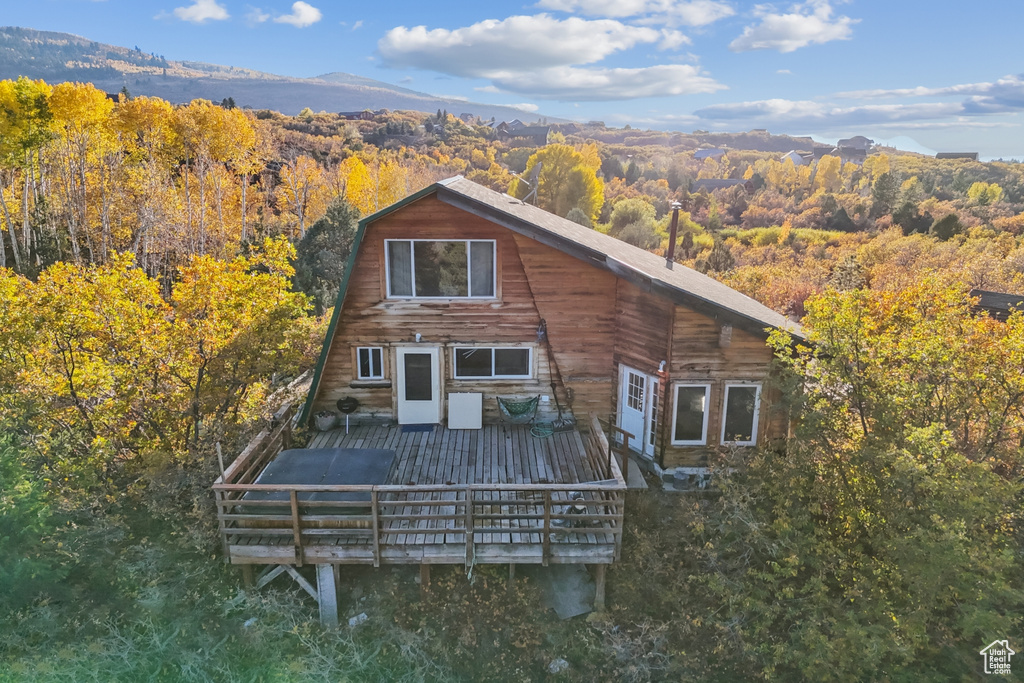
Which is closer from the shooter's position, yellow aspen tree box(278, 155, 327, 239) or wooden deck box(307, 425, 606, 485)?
wooden deck box(307, 425, 606, 485)

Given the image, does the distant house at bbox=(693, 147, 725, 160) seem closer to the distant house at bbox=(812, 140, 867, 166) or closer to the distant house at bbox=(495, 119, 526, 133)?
the distant house at bbox=(812, 140, 867, 166)

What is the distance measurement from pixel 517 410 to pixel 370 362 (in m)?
3.24

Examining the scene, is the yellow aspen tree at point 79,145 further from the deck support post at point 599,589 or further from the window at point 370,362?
the deck support post at point 599,589

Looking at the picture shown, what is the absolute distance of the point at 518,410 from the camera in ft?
37.7

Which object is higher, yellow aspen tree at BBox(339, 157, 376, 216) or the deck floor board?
yellow aspen tree at BBox(339, 157, 376, 216)

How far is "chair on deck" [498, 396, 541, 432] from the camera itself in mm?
11508

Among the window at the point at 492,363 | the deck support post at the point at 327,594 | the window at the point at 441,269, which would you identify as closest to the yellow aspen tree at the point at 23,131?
the window at the point at 441,269

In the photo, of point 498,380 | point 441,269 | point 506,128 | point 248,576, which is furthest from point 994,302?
point 506,128

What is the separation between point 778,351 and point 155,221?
1229 inches

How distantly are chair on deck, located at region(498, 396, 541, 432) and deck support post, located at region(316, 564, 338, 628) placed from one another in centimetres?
450

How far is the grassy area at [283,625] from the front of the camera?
301 inches

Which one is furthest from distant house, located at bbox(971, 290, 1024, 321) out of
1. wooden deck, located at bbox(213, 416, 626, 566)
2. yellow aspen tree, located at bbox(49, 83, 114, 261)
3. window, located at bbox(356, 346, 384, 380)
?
yellow aspen tree, located at bbox(49, 83, 114, 261)

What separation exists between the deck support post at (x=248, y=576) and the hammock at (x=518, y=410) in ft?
17.6

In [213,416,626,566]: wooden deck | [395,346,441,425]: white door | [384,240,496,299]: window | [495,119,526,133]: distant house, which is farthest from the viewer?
[495,119,526,133]: distant house
